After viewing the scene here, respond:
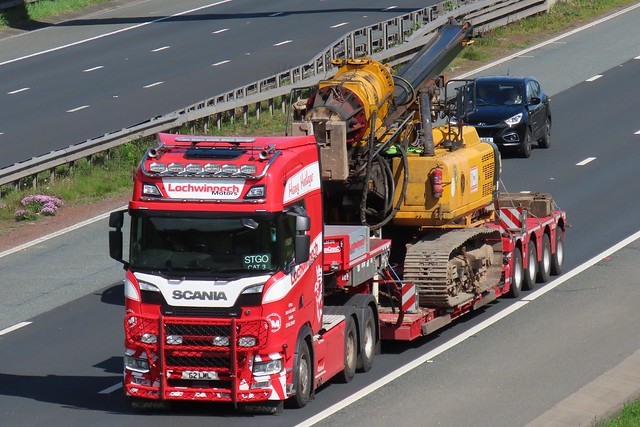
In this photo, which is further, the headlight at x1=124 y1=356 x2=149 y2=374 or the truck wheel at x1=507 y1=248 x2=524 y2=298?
the truck wheel at x1=507 y1=248 x2=524 y2=298

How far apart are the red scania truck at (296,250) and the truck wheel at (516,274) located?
1.81m

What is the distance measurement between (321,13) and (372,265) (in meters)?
36.8

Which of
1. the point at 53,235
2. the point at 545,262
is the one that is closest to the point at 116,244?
the point at 545,262

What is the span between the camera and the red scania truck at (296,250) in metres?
16.5

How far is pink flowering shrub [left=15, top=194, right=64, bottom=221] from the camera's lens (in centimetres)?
2973

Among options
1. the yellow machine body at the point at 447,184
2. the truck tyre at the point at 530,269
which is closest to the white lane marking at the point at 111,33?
the truck tyre at the point at 530,269

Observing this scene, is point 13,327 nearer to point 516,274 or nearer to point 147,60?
point 516,274

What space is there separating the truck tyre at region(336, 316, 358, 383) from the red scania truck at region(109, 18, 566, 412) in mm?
25

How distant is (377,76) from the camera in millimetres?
21000

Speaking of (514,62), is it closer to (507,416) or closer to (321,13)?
(321,13)

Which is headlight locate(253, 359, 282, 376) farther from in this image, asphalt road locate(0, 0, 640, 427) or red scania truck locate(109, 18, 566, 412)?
asphalt road locate(0, 0, 640, 427)

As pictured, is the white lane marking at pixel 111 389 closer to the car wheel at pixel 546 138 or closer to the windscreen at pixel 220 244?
the windscreen at pixel 220 244

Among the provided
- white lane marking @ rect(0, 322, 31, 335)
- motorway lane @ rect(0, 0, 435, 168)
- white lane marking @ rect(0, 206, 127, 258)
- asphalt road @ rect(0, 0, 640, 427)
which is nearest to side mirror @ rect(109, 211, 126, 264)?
asphalt road @ rect(0, 0, 640, 427)

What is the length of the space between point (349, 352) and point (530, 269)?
270 inches
